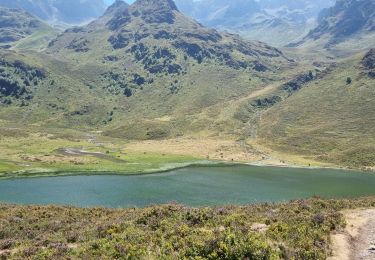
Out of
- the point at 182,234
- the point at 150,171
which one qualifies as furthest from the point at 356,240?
the point at 150,171

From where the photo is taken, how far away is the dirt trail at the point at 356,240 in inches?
1145

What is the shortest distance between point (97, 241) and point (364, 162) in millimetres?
168543

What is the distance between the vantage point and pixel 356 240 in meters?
32.1

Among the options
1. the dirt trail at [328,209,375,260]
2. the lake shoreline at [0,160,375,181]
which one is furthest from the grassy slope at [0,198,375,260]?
the lake shoreline at [0,160,375,181]

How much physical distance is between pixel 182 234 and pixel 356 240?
12.4 m

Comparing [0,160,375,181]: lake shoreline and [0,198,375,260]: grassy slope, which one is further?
[0,160,375,181]: lake shoreline

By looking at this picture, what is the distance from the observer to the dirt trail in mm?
29094

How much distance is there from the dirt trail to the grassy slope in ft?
2.53

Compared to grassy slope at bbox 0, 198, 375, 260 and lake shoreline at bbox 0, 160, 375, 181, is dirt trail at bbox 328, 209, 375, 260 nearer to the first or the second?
grassy slope at bbox 0, 198, 375, 260

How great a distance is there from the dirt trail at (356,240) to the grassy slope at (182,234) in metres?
0.77

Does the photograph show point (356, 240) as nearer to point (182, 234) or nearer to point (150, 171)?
point (182, 234)

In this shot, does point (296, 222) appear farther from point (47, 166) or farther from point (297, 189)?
point (47, 166)

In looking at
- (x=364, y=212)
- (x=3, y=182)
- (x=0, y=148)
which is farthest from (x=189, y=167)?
(x=364, y=212)

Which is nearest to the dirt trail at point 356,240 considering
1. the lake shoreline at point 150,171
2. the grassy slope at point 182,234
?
the grassy slope at point 182,234
